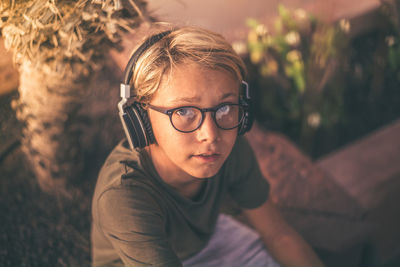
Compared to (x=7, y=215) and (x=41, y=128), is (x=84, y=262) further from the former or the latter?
(x=41, y=128)

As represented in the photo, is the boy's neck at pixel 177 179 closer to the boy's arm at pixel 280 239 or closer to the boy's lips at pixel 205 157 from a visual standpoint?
the boy's lips at pixel 205 157

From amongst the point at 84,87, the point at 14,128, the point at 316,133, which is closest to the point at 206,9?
the point at 316,133

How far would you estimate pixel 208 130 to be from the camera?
1057 mm

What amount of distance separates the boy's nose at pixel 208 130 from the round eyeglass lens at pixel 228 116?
3cm

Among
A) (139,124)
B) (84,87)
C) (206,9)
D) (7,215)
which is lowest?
(7,215)

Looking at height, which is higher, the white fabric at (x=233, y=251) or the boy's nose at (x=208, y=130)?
the boy's nose at (x=208, y=130)

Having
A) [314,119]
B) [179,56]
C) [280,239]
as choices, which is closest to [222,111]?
[179,56]

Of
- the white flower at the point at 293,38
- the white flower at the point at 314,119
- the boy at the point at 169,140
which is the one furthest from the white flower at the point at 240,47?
the boy at the point at 169,140

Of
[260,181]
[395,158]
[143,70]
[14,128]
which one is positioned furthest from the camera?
[395,158]

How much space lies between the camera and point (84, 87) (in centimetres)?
189

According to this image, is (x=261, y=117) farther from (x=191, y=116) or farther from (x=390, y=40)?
(x=191, y=116)

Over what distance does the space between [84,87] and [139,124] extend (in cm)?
96

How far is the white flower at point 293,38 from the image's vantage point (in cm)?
249

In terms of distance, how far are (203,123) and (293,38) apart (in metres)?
1.76
